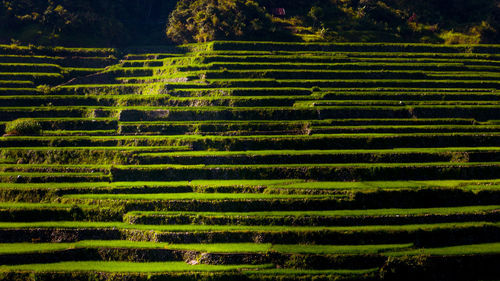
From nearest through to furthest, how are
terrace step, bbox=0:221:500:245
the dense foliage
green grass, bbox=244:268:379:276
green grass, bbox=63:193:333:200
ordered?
green grass, bbox=244:268:379:276, terrace step, bbox=0:221:500:245, green grass, bbox=63:193:333:200, the dense foliage

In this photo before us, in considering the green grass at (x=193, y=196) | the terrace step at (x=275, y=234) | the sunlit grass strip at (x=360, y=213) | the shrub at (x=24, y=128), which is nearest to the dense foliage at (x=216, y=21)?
the shrub at (x=24, y=128)

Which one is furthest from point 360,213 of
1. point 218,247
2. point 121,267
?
point 121,267

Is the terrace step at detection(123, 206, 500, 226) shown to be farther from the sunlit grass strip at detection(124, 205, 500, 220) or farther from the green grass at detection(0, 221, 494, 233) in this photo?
the green grass at detection(0, 221, 494, 233)

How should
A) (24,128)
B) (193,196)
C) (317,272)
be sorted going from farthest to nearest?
(24,128)
(193,196)
(317,272)

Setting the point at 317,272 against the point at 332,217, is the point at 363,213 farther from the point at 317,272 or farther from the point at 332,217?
the point at 317,272

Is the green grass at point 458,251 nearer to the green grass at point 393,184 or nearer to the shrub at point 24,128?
the green grass at point 393,184

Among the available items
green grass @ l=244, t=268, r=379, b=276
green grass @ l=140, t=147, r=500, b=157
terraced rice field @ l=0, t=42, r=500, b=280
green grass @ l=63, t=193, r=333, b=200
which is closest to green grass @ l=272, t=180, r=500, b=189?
terraced rice field @ l=0, t=42, r=500, b=280
